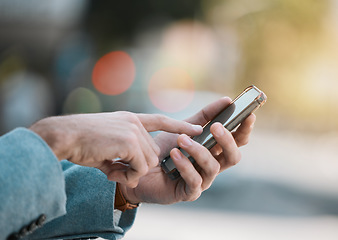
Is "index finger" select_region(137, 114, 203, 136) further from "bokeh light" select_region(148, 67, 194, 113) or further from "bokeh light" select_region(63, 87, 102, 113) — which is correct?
"bokeh light" select_region(63, 87, 102, 113)

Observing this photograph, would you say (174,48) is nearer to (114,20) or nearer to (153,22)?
(153,22)

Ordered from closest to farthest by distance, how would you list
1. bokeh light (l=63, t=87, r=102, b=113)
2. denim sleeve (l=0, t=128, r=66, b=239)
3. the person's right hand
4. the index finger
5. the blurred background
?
1. denim sleeve (l=0, t=128, r=66, b=239)
2. the person's right hand
3. the index finger
4. the blurred background
5. bokeh light (l=63, t=87, r=102, b=113)

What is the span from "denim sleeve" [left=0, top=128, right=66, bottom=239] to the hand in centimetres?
48

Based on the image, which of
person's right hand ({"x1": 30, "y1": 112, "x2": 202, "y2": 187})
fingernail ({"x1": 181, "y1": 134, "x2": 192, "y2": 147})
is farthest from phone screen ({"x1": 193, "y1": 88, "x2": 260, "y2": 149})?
person's right hand ({"x1": 30, "y1": 112, "x2": 202, "y2": 187})

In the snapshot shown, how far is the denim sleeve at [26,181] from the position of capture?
1.09m

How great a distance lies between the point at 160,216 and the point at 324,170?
4.93 meters

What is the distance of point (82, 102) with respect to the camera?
1402cm

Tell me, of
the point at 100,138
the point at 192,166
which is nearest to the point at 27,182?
the point at 100,138

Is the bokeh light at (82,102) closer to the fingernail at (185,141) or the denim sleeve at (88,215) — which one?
the denim sleeve at (88,215)

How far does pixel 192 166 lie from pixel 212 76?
21422 millimetres

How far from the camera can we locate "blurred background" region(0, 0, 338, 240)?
24.6 feet

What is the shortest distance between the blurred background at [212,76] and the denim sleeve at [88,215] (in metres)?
4.44

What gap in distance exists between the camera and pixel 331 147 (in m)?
13.7

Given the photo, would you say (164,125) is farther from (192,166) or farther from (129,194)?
(129,194)
